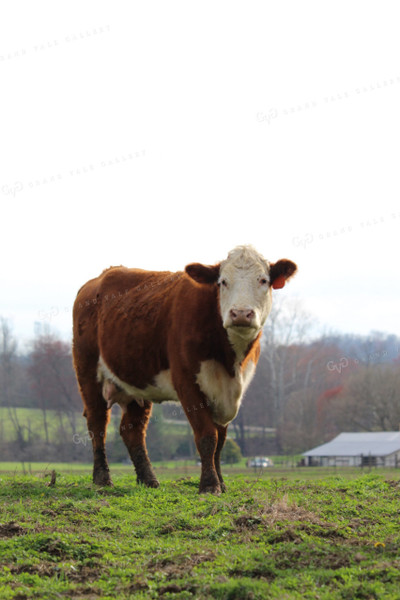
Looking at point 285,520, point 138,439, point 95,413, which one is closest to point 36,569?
point 285,520

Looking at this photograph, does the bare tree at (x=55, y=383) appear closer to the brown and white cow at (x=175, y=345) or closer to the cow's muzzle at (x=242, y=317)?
the brown and white cow at (x=175, y=345)

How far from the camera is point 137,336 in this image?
11984mm

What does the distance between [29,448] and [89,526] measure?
58.1 metres

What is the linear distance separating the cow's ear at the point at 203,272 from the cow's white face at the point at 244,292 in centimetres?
11

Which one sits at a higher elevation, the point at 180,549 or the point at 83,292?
the point at 83,292

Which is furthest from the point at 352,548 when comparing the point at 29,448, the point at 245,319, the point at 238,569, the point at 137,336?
the point at 29,448

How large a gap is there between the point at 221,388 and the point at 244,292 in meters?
1.46

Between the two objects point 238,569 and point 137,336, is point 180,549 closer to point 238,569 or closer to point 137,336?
point 238,569

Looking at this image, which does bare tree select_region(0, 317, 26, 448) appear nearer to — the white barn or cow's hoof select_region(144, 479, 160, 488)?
the white barn

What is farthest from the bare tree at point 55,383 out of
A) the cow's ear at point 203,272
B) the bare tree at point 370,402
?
the cow's ear at point 203,272

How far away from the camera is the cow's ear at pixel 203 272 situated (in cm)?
1094

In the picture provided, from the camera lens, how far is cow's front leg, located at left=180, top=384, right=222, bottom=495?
10.6 m

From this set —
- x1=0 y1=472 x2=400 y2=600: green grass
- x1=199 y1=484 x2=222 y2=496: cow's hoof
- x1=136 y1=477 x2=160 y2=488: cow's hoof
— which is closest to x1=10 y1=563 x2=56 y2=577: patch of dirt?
x1=0 y1=472 x2=400 y2=600: green grass

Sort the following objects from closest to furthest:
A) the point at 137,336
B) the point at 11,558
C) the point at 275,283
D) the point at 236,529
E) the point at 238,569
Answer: the point at 238,569, the point at 11,558, the point at 236,529, the point at 275,283, the point at 137,336
